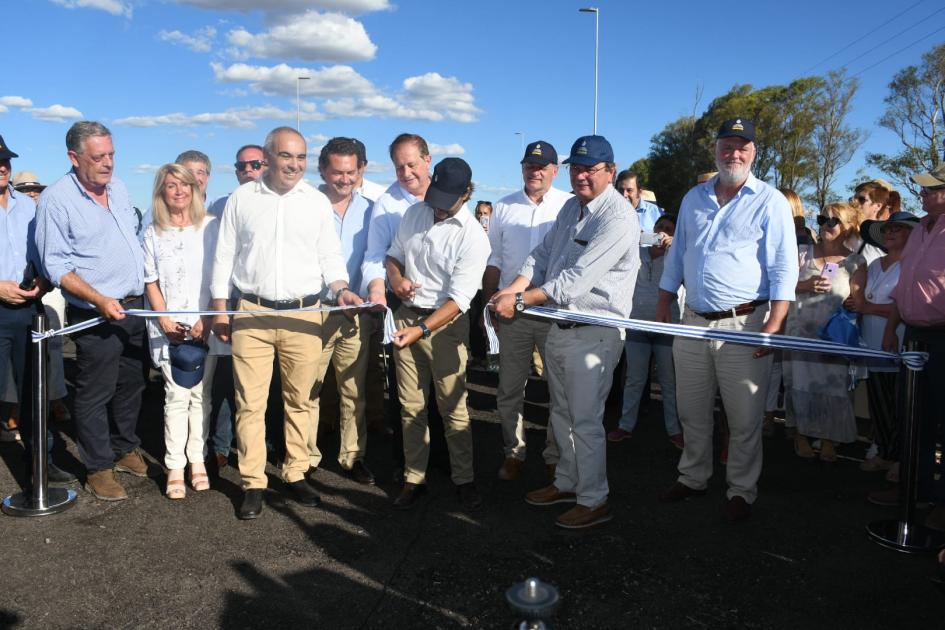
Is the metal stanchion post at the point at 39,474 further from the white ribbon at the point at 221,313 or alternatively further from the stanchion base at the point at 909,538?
the stanchion base at the point at 909,538

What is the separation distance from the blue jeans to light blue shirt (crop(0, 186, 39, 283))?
16.0 feet

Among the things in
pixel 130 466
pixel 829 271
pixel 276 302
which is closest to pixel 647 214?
pixel 829 271

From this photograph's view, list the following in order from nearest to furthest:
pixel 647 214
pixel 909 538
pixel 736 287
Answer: pixel 909 538 < pixel 736 287 < pixel 647 214

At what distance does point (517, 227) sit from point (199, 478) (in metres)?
3.01

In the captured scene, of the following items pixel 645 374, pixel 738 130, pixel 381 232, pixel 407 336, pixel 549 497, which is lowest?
pixel 549 497

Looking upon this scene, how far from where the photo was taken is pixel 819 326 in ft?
18.8

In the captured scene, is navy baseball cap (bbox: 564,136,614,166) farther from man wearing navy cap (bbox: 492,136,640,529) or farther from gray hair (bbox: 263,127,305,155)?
gray hair (bbox: 263,127,305,155)

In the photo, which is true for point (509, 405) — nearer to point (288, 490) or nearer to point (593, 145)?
point (288, 490)

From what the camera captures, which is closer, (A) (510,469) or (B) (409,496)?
(B) (409,496)

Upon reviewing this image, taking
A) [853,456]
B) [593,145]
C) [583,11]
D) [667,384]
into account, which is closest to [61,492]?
[593,145]

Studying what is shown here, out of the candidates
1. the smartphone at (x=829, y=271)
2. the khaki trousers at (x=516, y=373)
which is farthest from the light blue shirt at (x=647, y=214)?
the khaki trousers at (x=516, y=373)

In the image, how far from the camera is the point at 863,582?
146 inches

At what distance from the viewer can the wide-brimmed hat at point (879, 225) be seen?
16.9ft

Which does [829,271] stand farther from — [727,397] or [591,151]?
[591,151]
